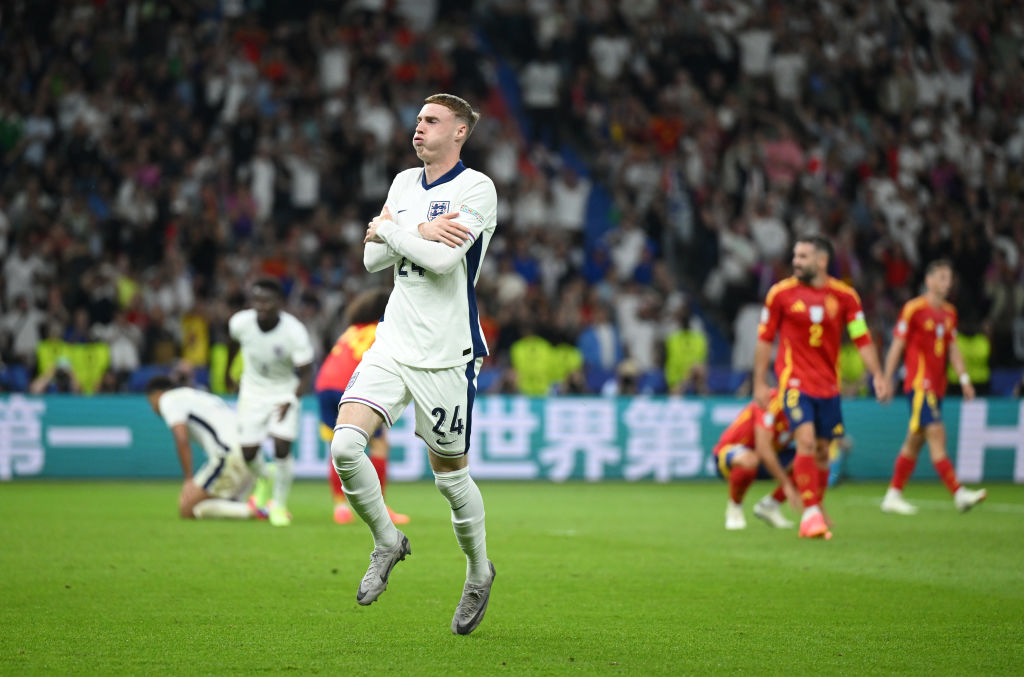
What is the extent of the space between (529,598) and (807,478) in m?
4.17

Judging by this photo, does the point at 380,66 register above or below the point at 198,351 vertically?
above

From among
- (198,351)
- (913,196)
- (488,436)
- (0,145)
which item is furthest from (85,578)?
(913,196)

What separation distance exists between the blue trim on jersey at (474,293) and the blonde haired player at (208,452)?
6804mm

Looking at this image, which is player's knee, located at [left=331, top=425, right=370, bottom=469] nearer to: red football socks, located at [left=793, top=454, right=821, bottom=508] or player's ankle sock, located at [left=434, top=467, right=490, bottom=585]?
player's ankle sock, located at [left=434, top=467, right=490, bottom=585]

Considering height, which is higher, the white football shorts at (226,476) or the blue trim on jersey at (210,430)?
the blue trim on jersey at (210,430)

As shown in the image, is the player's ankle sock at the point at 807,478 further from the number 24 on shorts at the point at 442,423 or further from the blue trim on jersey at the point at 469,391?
the number 24 on shorts at the point at 442,423

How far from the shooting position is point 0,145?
22.7 meters

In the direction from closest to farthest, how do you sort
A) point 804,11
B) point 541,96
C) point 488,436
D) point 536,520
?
point 536,520, point 488,436, point 541,96, point 804,11

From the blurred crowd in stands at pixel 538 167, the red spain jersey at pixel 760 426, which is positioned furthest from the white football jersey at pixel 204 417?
the blurred crowd in stands at pixel 538 167

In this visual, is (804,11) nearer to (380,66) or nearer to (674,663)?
(380,66)

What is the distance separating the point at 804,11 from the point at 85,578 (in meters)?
21.2

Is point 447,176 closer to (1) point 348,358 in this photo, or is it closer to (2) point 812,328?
(2) point 812,328

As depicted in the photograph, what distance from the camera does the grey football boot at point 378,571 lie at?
632 centimetres

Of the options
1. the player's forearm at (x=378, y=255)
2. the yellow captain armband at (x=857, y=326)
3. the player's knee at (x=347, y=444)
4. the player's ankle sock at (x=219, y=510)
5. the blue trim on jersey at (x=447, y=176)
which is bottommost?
the player's ankle sock at (x=219, y=510)
